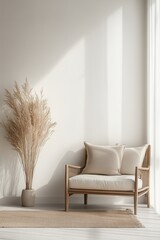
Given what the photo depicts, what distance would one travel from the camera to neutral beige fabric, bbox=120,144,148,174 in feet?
20.2

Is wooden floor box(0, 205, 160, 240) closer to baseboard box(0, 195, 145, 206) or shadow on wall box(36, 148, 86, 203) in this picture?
baseboard box(0, 195, 145, 206)

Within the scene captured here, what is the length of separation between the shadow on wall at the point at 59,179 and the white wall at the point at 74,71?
14 mm

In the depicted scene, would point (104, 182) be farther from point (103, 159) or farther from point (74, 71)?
point (74, 71)

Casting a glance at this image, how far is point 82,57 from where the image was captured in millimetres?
6605

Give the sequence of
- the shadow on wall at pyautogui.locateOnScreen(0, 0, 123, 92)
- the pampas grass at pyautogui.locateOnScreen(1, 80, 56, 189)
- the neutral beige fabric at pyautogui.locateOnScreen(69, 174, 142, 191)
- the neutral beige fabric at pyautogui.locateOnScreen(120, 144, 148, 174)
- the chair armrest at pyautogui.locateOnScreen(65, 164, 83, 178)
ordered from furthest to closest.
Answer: the shadow on wall at pyautogui.locateOnScreen(0, 0, 123, 92), the pampas grass at pyautogui.locateOnScreen(1, 80, 56, 189), the neutral beige fabric at pyautogui.locateOnScreen(120, 144, 148, 174), the chair armrest at pyautogui.locateOnScreen(65, 164, 83, 178), the neutral beige fabric at pyautogui.locateOnScreen(69, 174, 142, 191)

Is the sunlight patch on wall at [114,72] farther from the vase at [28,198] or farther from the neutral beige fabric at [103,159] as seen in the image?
the vase at [28,198]

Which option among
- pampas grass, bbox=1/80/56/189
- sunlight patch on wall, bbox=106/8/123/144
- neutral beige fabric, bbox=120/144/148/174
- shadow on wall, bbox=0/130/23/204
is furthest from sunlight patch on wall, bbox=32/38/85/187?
neutral beige fabric, bbox=120/144/148/174

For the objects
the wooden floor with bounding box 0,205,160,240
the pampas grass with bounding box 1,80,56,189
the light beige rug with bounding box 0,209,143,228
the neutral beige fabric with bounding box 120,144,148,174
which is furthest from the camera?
the pampas grass with bounding box 1,80,56,189

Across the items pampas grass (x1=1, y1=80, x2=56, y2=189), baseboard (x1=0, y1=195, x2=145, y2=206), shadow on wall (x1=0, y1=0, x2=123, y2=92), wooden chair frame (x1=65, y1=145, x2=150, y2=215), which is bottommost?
baseboard (x1=0, y1=195, x2=145, y2=206)

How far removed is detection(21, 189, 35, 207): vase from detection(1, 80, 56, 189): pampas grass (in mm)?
80

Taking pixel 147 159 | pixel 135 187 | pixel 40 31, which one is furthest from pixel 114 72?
pixel 135 187

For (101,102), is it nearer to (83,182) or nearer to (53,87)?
(53,87)

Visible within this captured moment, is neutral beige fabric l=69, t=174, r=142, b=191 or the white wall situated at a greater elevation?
the white wall

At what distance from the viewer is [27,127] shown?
630 centimetres
